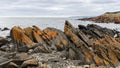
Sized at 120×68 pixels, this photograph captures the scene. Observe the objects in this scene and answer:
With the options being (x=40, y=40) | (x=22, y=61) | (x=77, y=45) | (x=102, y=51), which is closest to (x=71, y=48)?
(x=77, y=45)

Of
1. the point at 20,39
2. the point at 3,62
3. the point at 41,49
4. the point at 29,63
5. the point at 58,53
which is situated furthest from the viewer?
the point at 20,39

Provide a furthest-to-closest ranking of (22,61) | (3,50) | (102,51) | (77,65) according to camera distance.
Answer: (3,50) < (102,51) < (77,65) < (22,61)

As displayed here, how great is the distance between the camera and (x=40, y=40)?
110 feet

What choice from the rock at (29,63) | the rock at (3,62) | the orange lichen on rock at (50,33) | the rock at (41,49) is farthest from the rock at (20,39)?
the rock at (29,63)

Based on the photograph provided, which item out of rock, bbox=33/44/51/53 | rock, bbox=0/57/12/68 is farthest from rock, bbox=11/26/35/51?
rock, bbox=0/57/12/68

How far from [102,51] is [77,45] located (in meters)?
2.26

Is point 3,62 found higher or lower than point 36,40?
higher

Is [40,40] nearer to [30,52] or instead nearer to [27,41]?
[27,41]

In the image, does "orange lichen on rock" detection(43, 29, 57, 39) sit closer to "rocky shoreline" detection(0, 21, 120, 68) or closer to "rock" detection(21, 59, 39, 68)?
"rocky shoreline" detection(0, 21, 120, 68)

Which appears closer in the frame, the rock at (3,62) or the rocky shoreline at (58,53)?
the rock at (3,62)

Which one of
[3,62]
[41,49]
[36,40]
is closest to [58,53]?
[41,49]

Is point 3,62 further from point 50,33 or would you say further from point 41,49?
point 50,33

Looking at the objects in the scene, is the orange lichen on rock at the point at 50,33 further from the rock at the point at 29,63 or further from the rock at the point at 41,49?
the rock at the point at 29,63

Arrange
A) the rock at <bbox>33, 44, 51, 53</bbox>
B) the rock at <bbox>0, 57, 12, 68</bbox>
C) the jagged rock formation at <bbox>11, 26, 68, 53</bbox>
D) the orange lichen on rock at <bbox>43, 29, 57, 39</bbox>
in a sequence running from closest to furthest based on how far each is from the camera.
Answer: the rock at <bbox>0, 57, 12, 68</bbox>, the rock at <bbox>33, 44, 51, 53</bbox>, the jagged rock formation at <bbox>11, 26, 68, 53</bbox>, the orange lichen on rock at <bbox>43, 29, 57, 39</bbox>
